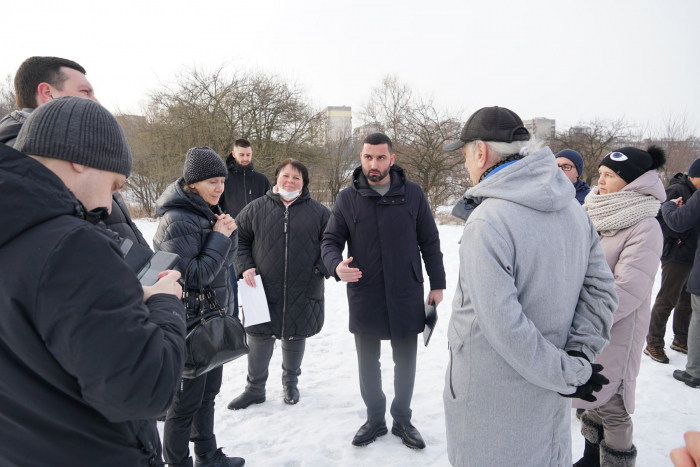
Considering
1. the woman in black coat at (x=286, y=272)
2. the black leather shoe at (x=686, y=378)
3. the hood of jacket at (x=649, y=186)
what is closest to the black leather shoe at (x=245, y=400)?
the woman in black coat at (x=286, y=272)

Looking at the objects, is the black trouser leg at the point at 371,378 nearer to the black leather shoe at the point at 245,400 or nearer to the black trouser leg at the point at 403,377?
the black trouser leg at the point at 403,377

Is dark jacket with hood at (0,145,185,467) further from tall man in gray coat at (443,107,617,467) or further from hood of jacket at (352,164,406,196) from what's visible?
hood of jacket at (352,164,406,196)

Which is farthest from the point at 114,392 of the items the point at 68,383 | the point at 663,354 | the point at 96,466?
the point at 663,354

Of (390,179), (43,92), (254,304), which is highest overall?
(43,92)

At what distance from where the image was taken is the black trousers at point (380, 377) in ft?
9.92

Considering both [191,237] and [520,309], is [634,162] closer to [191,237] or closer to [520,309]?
[520,309]

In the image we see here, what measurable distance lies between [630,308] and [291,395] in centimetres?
266

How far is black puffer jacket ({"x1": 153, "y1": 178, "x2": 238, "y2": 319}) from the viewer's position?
2.45 m

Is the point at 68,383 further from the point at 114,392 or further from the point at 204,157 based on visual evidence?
the point at 204,157

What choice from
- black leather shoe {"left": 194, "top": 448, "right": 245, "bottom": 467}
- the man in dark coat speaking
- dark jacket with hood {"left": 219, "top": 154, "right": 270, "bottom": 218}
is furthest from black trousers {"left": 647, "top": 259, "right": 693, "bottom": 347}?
dark jacket with hood {"left": 219, "top": 154, "right": 270, "bottom": 218}

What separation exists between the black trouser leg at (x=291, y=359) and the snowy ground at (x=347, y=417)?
7.9 inches

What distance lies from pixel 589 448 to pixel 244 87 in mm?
17471

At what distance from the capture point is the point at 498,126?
1774 mm

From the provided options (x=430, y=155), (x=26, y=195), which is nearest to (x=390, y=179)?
(x=26, y=195)
